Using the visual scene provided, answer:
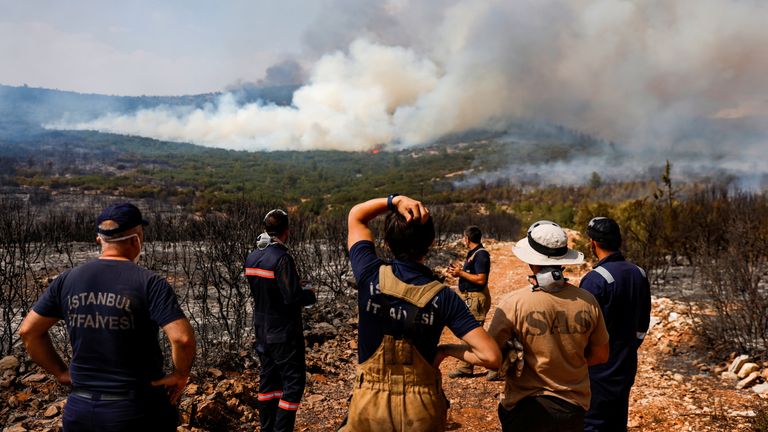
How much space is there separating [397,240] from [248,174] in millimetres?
101970

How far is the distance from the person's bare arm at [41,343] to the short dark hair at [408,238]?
5.03 ft

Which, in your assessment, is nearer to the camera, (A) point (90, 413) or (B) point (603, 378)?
(A) point (90, 413)

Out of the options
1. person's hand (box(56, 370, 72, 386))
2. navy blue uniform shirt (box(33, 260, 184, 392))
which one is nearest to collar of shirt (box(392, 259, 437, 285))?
navy blue uniform shirt (box(33, 260, 184, 392))

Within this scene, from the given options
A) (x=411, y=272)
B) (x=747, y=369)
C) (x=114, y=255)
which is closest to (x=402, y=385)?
(x=411, y=272)

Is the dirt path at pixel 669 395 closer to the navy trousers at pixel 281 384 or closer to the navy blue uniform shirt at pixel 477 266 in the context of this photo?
the navy blue uniform shirt at pixel 477 266

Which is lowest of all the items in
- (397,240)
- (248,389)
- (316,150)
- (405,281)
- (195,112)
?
(248,389)

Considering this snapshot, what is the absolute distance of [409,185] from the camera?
95.5 metres

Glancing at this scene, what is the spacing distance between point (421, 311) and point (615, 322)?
61.4 inches

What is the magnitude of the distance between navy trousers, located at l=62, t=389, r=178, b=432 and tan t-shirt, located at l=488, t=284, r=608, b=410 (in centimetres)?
151

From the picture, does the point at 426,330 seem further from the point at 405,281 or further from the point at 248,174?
the point at 248,174

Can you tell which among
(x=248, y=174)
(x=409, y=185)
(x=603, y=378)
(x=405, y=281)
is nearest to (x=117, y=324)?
(x=405, y=281)

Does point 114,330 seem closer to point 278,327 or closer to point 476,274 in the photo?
→ point 278,327

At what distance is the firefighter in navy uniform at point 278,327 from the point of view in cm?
357

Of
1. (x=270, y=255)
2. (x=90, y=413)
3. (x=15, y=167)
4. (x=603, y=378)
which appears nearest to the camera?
(x=90, y=413)
